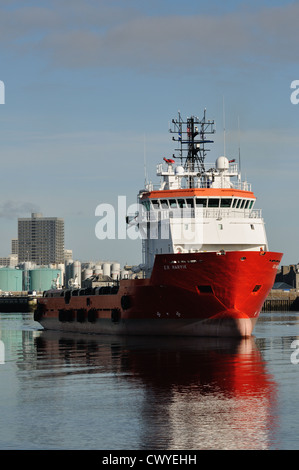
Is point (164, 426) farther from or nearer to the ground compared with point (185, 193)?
nearer to the ground

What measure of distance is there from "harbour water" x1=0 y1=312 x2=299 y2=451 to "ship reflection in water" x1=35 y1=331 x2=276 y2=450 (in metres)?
0.03

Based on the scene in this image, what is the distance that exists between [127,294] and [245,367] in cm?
1683

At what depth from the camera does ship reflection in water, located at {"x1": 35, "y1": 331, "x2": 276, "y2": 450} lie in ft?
53.7

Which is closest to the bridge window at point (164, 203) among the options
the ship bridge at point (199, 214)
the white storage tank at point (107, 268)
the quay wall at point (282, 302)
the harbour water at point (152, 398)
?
the ship bridge at point (199, 214)

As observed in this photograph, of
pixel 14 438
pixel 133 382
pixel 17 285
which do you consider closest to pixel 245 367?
pixel 133 382

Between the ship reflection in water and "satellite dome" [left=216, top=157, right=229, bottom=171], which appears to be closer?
the ship reflection in water

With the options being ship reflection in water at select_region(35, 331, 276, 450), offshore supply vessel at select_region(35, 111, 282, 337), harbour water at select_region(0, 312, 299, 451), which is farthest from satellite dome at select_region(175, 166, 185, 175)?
harbour water at select_region(0, 312, 299, 451)

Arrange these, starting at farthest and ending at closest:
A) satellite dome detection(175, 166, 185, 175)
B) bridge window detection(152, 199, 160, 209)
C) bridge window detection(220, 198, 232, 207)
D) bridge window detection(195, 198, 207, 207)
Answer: satellite dome detection(175, 166, 185, 175)
bridge window detection(152, 199, 160, 209)
bridge window detection(220, 198, 232, 207)
bridge window detection(195, 198, 207, 207)

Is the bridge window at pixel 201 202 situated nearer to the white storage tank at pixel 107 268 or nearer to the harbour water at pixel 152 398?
the harbour water at pixel 152 398

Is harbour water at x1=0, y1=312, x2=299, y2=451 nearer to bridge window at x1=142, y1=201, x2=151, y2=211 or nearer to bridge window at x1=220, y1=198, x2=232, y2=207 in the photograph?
bridge window at x1=220, y1=198, x2=232, y2=207

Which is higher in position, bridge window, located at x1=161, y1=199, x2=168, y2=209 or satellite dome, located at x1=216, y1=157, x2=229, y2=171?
satellite dome, located at x1=216, y1=157, x2=229, y2=171
